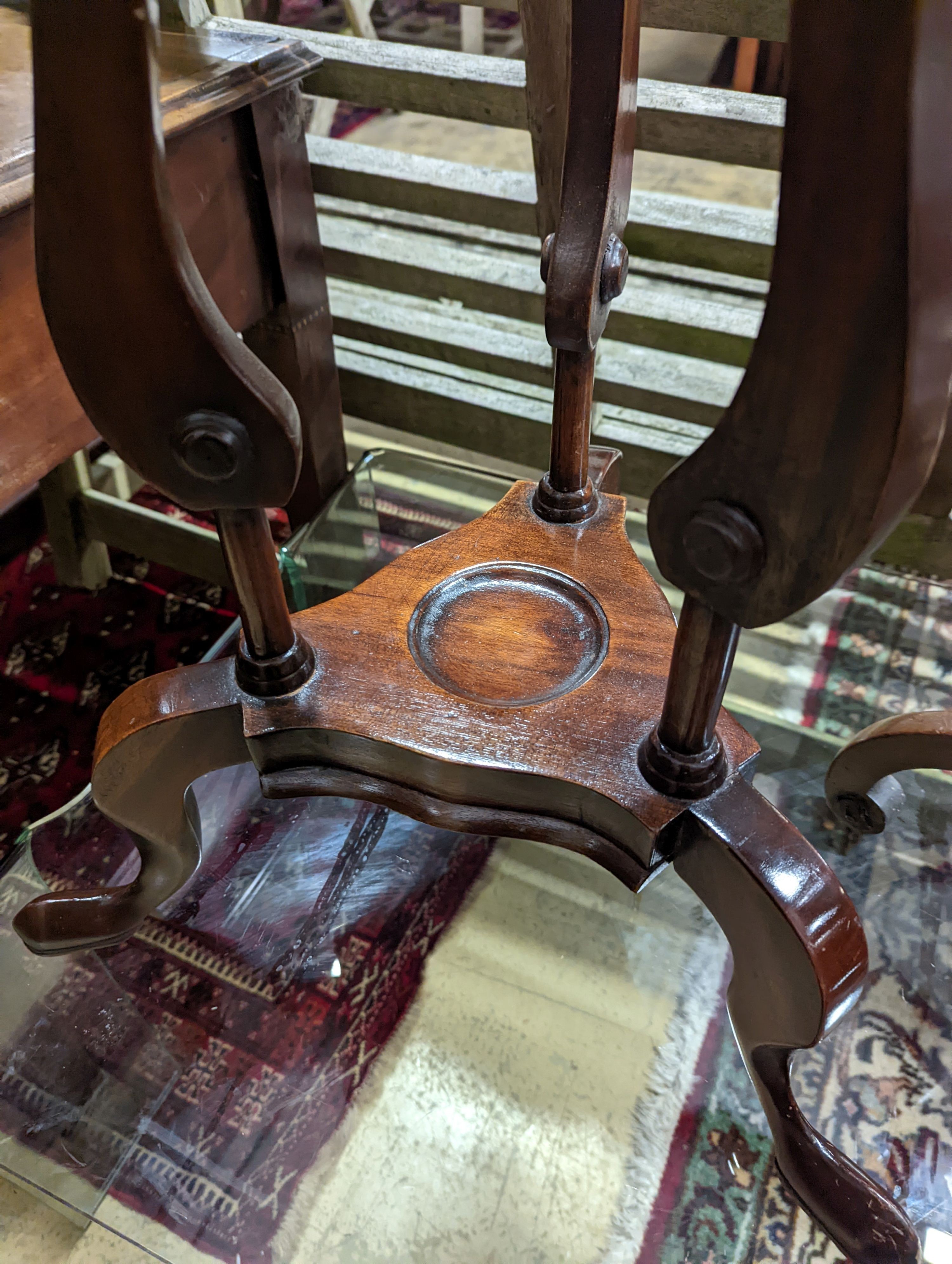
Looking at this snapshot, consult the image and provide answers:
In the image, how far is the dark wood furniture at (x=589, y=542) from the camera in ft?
1.01

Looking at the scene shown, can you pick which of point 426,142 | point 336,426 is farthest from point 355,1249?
point 426,142

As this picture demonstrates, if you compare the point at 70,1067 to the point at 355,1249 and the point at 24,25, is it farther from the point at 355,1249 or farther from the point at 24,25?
the point at 24,25

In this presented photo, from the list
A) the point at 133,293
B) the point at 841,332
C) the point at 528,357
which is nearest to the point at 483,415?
the point at 528,357

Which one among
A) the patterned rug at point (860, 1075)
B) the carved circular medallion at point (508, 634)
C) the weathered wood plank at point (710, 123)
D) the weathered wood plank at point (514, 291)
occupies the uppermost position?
the weathered wood plank at point (710, 123)

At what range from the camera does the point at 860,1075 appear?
2.66 feet

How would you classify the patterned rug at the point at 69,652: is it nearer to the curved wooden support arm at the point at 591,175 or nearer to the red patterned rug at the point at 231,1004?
the red patterned rug at the point at 231,1004

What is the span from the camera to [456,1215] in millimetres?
738

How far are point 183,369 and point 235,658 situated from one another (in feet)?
0.84

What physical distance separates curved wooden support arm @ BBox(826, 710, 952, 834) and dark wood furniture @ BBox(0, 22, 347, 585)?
579 mm

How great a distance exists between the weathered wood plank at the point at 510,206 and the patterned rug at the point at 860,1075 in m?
0.58

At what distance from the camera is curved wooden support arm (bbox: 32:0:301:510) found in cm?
37

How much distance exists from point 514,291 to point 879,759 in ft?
2.48

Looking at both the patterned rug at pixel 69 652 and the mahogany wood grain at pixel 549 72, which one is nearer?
the mahogany wood grain at pixel 549 72


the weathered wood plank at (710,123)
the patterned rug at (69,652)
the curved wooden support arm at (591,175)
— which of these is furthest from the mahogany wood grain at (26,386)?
the weathered wood plank at (710,123)
